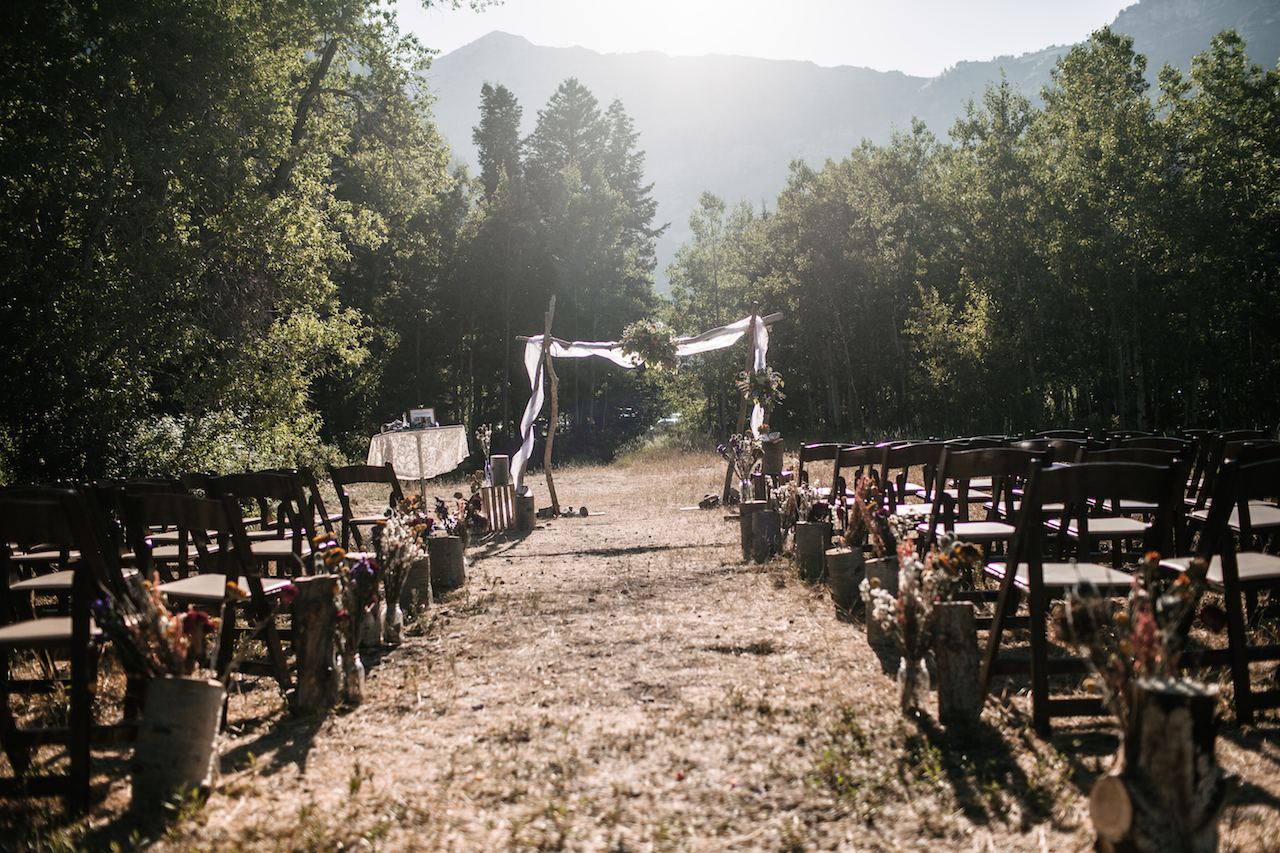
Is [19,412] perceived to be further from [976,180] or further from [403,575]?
[976,180]

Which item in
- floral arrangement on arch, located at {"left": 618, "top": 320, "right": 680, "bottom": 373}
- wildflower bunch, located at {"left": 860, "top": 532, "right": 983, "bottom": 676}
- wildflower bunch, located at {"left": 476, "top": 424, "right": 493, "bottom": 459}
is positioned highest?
floral arrangement on arch, located at {"left": 618, "top": 320, "right": 680, "bottom": 373}

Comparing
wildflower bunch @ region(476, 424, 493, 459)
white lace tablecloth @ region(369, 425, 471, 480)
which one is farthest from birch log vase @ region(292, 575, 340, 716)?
wildflower bunch @ region(476, 424, 493, 459)

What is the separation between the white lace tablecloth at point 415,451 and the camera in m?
8.71

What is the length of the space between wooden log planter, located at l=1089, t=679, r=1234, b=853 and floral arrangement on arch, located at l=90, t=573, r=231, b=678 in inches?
107

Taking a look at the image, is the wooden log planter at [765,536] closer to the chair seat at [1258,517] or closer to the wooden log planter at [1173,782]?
the chair seat at [1258,517]

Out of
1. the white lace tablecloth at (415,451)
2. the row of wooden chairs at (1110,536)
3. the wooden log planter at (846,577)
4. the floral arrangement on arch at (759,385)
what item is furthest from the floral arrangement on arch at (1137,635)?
the floral arrangement on arch at (759,385)

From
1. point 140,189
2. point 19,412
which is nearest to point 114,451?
point 19,412

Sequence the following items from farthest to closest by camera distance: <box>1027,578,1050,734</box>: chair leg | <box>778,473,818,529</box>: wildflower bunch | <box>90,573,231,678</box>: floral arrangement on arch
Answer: <box>778,473,818,529</box>: wildflower bunch
<box>1027,578,1050,734</box>: chair leg
<box>90,573,231,678</box>: floral arrangement on arch

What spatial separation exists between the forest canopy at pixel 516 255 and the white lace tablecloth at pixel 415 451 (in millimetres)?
2861

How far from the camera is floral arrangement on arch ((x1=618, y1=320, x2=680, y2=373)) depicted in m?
9.80

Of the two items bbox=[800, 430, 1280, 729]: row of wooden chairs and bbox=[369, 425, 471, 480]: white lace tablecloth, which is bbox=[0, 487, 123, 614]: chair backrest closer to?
bbox=[800, 430, 1280, 729]: row of wooden chairs

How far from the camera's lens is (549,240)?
26.6 meters

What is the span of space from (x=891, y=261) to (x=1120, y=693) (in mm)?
23686

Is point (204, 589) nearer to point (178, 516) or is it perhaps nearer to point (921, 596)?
point (178, 516)
